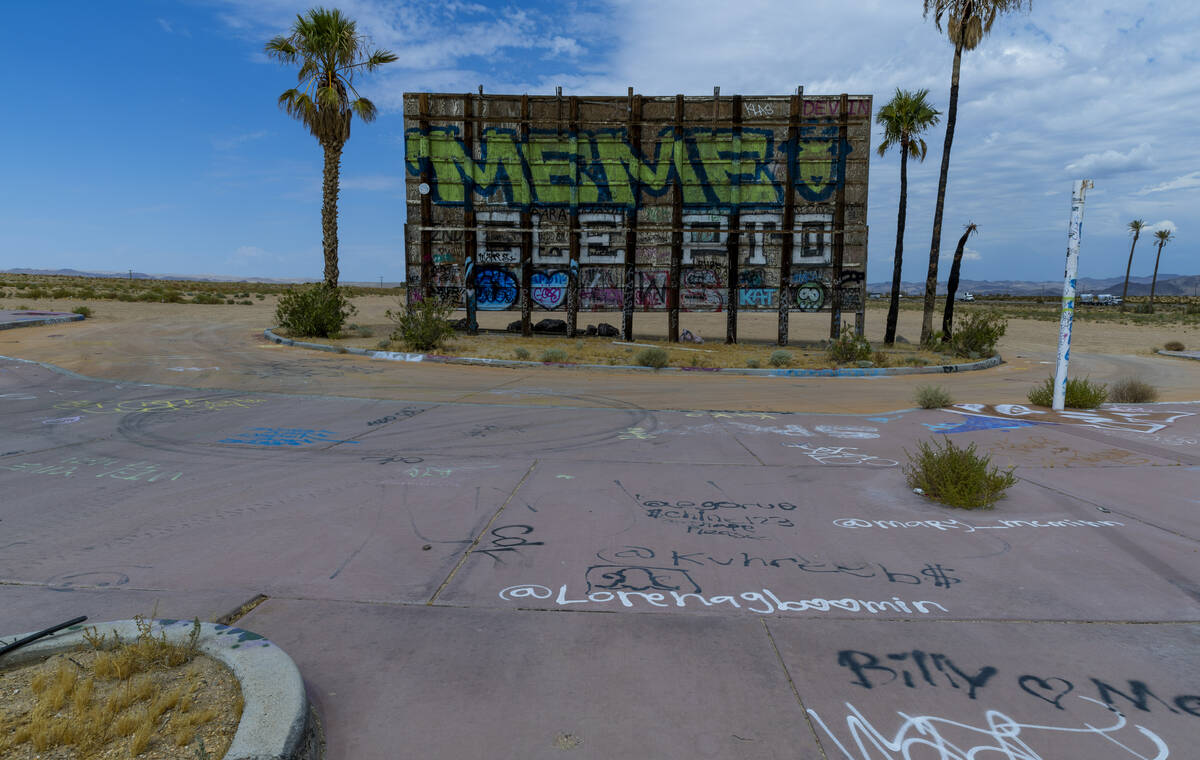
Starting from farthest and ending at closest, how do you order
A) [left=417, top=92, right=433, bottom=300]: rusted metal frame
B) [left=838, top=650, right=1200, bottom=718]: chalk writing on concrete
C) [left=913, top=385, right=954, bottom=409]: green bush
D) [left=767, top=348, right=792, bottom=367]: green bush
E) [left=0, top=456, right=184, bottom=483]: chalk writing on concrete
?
[left=417, top=92, right=433, bottom=300]: rusted metal frame < [left=767, top=348, right=792, bottom=367]: green bush < [left=913, top=385, right=954, bottom=409]: green bush < [left=0, top=456, right=184, bottom=483]: chalk writing on concrete < [left=838, top=650, right=1200, bottom=718]: chalk writing on concrete

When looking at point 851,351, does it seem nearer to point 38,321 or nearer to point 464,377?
point 464,377

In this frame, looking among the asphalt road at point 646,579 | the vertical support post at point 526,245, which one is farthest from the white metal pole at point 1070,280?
the vertical support post at point 526,245

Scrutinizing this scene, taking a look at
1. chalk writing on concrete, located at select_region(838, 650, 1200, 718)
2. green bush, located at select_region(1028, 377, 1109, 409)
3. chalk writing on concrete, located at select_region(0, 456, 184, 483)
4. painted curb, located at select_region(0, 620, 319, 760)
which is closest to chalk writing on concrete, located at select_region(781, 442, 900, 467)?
chalk writing on concrete, located at select_region(838, 650, 1200, 718)

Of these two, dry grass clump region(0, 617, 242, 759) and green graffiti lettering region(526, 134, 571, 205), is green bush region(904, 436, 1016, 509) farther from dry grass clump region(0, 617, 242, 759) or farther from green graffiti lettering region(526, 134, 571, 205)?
green graffiti lettering region(526, 134, 571, 205)

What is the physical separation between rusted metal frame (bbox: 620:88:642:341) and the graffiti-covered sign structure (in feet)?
0.12

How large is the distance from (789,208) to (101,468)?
18398 mm

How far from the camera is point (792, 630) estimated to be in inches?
140

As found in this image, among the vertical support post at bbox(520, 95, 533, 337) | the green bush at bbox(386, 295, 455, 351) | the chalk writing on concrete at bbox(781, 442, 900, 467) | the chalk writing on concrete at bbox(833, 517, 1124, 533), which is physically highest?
the vertical support post at bbox(520, 95, 533, 337)

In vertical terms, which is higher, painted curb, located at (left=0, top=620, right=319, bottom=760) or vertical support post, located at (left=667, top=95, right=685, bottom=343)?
vertical support post, located at (left=667, top=95, right=685, bottom=343)

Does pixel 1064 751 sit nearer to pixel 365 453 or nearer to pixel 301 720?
pixel 301 720

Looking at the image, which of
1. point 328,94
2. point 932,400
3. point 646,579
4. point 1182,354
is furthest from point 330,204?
point 1182,354

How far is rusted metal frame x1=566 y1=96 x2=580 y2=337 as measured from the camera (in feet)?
68.8

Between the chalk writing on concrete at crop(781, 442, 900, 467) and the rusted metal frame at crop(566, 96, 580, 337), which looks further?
the rusted metal frame at crop(566, 96, 580, 337)

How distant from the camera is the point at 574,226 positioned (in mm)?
21297
